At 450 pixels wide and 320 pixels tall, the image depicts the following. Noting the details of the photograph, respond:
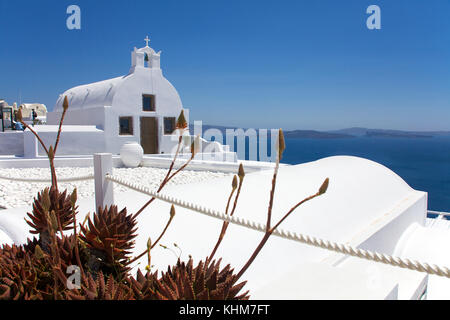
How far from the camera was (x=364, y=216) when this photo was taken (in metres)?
3.53

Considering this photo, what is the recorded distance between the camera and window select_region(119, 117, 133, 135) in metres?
17.1

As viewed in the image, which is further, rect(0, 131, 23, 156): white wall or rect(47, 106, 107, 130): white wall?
rect(47, 106, 107, 130): white wall

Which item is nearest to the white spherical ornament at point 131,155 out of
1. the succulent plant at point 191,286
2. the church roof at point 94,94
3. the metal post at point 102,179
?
the church roof at point 94,94

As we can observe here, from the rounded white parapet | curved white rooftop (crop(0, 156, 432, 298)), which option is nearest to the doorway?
curved white rooftop (crop(0, 156, 432, 298))

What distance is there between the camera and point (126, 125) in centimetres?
1738

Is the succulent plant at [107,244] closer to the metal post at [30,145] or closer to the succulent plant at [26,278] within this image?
the succulent plant at [26,278]

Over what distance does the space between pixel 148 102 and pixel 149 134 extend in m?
1.75

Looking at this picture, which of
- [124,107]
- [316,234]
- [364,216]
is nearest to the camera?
[316,234]

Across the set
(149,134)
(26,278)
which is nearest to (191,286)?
(26,278)

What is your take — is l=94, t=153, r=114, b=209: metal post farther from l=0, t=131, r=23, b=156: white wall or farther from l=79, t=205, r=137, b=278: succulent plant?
l=0, t=131, r=23, b=156: white wall

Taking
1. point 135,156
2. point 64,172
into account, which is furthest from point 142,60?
point 64,172

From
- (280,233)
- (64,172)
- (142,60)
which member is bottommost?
(64,172)
